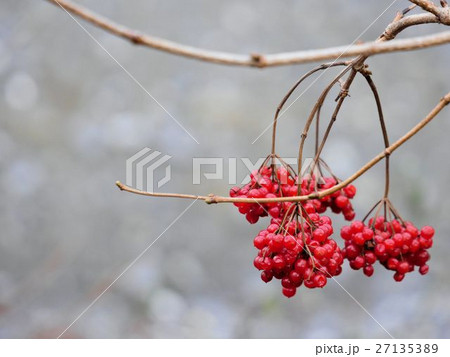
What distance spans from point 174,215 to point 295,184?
0.91 m

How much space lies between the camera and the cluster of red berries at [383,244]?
73cm

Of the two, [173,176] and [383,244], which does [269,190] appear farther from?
[173,176]

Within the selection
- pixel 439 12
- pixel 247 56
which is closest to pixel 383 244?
Answer: pixel 439 12

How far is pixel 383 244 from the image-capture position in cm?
73

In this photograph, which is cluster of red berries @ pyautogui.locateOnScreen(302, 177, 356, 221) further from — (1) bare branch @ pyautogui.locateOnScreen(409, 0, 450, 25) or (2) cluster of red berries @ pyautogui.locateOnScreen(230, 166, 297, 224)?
(1) bare branch @ pyautogui.locateOnScreen(409, 0, 450, 25)

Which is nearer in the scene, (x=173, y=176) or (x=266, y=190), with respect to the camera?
(x=266, y=190)

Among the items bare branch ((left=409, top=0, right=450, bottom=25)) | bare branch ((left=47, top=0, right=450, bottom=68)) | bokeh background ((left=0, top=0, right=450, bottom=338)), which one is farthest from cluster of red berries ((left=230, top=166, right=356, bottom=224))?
bokeh background ((left=0, top=0, right=450, bottom=338))

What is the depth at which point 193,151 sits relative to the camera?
160 cm

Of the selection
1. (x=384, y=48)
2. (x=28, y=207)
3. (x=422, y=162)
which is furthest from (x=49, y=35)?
(x=384, y=48)

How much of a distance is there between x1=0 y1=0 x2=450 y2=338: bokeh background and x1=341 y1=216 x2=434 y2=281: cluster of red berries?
0.77m

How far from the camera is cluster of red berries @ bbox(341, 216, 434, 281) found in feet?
2.38

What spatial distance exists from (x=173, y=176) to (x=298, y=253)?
967 mm

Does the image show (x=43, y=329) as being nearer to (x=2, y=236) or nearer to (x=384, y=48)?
(x=2, y=236)

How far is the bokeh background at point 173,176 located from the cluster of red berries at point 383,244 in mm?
770
